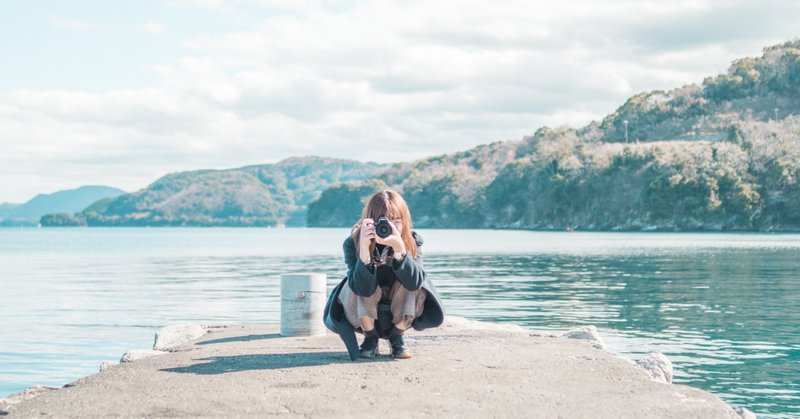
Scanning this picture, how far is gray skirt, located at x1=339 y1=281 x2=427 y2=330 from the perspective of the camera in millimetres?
9398

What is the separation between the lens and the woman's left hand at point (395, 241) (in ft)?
28.7

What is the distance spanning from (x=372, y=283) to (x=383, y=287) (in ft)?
1.26

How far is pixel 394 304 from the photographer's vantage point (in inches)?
372

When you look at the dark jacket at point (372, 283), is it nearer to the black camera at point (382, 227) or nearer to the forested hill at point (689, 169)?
the black camera at point (382, 227)

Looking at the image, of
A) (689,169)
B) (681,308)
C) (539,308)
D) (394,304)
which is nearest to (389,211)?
(394,304)

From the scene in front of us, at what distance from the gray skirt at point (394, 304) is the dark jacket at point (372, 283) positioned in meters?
0.09

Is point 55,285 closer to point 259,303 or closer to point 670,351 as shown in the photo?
point 259,303

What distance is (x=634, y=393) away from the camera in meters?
8.30

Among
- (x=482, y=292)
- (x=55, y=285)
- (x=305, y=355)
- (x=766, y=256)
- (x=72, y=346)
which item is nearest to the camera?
(x=305, y=355)

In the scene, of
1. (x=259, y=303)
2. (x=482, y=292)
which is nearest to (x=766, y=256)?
(x=482, y=292)

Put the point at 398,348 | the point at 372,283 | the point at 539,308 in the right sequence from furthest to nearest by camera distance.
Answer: the point at 539,308
the point at 398,348
the point at 372,283

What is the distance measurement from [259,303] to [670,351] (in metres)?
15.1

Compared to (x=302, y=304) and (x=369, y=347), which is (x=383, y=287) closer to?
(x=369, y=347)

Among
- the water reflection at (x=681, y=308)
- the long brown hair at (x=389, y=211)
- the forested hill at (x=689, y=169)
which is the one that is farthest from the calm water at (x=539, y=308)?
the forested hill at (x=689, y=169)
